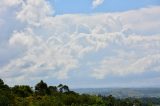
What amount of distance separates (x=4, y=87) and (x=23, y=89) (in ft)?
26.9

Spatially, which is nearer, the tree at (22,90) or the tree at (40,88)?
the tree at (22,90)

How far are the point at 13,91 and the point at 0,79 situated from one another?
1486 cm

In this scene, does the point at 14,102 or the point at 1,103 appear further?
the point at 14,102

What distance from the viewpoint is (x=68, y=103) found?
178375mm

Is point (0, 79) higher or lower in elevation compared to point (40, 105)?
higher

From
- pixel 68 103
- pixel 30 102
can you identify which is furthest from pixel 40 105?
pixel 68 103

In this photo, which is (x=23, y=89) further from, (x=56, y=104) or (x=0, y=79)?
(x=56, y=104)

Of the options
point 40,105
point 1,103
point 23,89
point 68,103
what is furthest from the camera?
point 23,89

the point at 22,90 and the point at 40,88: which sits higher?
the point at 40,88

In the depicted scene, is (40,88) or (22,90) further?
(40,88)

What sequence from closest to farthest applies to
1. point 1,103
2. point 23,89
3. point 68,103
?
point 1,103 < point 68,103 < point 23,89

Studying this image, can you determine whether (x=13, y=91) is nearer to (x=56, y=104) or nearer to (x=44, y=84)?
(x=44, y=84)

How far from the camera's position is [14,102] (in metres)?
152

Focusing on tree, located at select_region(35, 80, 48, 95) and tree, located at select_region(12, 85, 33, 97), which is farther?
tree, located at select_region(35, 80, 48, 95)
